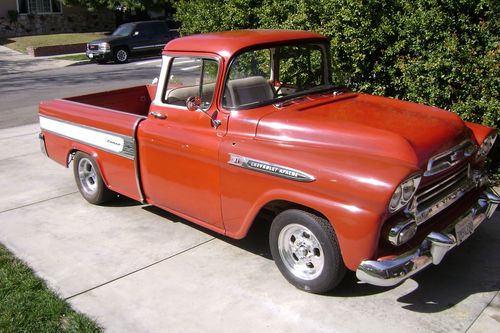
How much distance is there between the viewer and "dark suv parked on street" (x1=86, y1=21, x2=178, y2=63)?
21.8 m

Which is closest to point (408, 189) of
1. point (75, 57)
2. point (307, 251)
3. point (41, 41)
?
point (307, 251)

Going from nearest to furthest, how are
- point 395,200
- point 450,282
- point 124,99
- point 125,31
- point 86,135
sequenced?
point 395,200 → point 450,282 → point 86,135 → point 124,99 → point 125,31

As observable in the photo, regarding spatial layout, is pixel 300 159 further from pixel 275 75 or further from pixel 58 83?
pixel 58 83

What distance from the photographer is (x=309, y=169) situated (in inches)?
143

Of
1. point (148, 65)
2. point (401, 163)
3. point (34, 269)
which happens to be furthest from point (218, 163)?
point (148, 65)

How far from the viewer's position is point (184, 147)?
4.48 meters

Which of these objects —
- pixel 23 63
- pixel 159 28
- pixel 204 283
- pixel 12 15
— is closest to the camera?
pixel 204 283

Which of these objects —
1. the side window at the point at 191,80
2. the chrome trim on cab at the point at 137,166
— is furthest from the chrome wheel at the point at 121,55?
the chrome trim on cab at the point at 137,166

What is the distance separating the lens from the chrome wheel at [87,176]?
5918 mm

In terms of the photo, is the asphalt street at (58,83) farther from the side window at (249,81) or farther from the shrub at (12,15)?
the shrub at (12,15)

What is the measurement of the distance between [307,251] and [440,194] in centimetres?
107

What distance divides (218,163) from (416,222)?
1.59 meters

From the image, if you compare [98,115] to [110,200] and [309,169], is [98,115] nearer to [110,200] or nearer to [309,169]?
[110,200]

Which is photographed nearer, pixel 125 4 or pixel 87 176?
pixel 87 176
